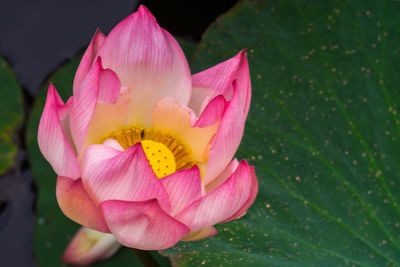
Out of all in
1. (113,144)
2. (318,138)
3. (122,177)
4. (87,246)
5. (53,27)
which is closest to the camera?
(122,177)

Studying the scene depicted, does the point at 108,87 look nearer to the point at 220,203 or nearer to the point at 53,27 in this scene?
the point at 220,203

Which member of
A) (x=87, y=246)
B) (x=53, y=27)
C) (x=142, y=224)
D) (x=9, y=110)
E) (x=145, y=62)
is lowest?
(x=87, y=246)

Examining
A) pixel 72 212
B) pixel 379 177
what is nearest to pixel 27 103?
pixel 72 212

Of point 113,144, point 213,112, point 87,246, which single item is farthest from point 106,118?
point 87,246

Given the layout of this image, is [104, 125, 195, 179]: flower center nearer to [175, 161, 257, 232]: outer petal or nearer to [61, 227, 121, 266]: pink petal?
[175, 161, 257, 232]: outer petal

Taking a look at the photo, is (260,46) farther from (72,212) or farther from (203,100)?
(72,212)

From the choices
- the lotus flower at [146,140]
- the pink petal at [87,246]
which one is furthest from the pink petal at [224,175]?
the pink petal at [87,246]
